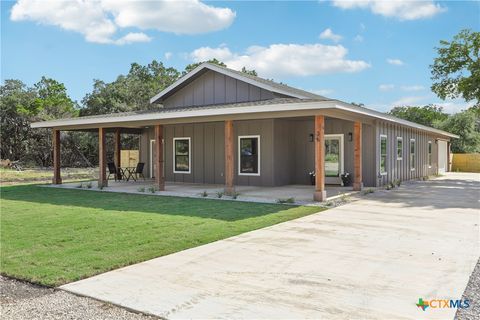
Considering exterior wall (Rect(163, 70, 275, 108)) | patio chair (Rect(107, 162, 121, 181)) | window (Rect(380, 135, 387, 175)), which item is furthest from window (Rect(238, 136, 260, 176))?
patio chair (Rect(107, 162, 121, 181))

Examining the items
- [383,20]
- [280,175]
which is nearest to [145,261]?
[280,175]

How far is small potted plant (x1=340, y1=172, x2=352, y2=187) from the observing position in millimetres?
13625

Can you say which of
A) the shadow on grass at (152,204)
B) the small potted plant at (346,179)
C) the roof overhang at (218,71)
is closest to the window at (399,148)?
the small potted plant at (346,179)

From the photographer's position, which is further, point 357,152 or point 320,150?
point 357,152

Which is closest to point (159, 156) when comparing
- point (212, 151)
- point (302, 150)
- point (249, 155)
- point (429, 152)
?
point (212, 151)

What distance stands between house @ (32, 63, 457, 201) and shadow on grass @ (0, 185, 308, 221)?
6.47 feet

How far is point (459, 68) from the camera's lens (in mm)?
17625

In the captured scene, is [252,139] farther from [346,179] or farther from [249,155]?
[346,179]

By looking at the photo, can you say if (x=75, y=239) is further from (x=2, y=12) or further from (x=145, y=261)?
(x=2, y=12)

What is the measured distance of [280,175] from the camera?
1405cm

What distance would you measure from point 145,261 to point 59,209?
194 inches

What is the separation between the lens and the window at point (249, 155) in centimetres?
1398

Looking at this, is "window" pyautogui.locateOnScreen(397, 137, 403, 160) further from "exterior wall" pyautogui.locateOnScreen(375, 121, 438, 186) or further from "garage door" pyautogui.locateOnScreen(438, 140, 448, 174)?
"garage door" pyautogui.locateOnScreen(438, 140, 448, 174)

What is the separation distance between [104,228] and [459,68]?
17.2 metres
